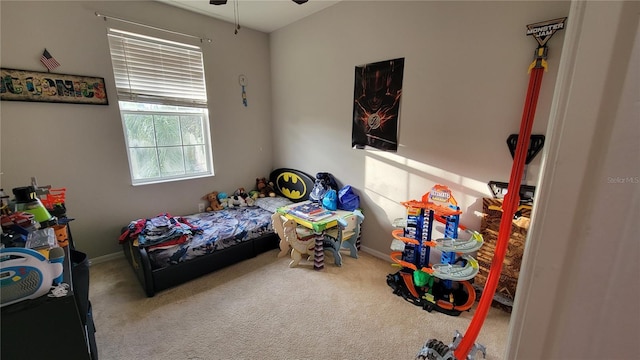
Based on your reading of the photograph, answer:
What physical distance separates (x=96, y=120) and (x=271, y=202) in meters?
1.95

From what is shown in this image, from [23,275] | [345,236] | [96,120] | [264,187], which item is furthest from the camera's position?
[264,187]

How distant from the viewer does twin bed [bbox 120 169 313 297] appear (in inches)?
83.3

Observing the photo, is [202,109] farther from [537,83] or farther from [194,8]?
[537,83]

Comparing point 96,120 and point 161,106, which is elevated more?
→ point 161,106

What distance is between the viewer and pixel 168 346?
63.6 inches

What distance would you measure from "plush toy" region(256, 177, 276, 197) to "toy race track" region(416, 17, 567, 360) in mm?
2682

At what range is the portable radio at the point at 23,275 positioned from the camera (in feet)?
2.59

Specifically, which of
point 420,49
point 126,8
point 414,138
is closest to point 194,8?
point 126,8

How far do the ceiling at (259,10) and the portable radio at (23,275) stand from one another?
2.74 meters

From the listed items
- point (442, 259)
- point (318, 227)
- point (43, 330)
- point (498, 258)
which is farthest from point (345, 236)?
point (43, 330)

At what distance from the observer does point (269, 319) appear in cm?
184

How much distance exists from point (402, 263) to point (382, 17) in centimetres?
219

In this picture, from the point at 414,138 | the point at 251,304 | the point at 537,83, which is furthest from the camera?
the point at 414,138

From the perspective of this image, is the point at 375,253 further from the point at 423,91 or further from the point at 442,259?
the point at 423,91
